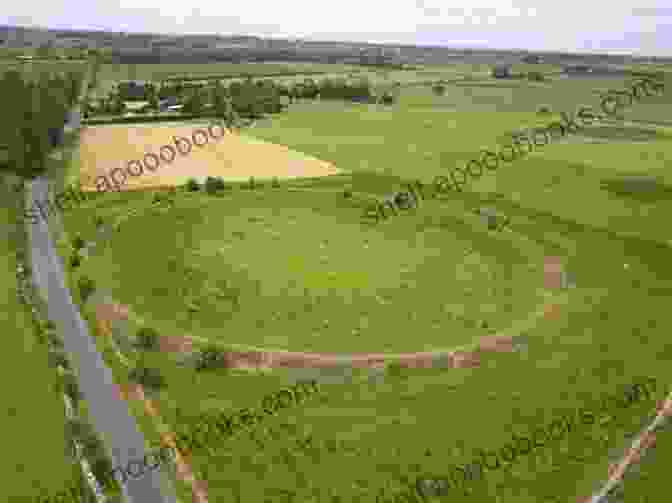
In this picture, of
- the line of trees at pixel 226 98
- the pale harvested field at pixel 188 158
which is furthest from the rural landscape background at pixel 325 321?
the line of trees at pixel 226 98

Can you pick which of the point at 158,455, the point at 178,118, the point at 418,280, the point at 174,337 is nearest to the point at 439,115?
the point at 178,118

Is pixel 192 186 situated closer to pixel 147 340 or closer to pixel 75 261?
pixel 75 261

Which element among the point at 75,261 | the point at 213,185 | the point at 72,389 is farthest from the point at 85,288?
the point at 213,185

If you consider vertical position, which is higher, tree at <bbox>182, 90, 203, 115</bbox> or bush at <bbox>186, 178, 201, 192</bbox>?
tree at <bbox>182, 90, 203, 115</bbox>

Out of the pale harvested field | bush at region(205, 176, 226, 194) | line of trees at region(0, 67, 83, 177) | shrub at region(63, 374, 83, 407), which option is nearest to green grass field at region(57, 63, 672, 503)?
bush at region(205, 176, 226, 194)

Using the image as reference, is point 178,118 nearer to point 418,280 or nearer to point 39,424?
point 418,280

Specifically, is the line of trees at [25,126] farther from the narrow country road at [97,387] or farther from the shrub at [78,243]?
the shrub at [78,243]

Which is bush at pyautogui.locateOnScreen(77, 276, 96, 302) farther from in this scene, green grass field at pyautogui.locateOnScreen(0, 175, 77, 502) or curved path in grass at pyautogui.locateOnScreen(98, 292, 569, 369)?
curved path in grass at pyautogui.locateOnScreen(98, 292, 569, 369)
